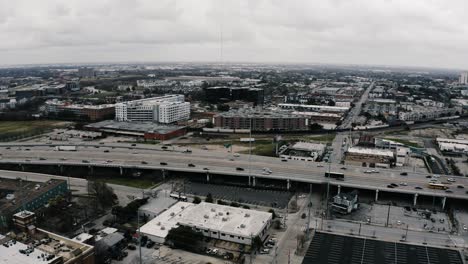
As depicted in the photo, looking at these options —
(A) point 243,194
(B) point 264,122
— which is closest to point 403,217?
(A) point 243,194

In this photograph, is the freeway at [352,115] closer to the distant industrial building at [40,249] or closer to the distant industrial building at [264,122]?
the distant industrial building at [264,122]

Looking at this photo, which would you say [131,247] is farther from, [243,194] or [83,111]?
[83,111]

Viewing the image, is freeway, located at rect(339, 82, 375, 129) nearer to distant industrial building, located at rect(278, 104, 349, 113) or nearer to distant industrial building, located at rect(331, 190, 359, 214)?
distant industrial building, located at rect(278, 104, 349, 113)

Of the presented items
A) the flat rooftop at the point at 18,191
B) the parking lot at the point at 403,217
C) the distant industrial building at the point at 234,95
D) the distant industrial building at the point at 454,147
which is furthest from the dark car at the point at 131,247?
the distant industrial building at the point at 234,95

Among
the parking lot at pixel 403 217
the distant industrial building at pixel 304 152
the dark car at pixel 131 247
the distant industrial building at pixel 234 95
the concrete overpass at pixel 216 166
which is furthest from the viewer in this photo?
the distant industrial building at pixel 234 95

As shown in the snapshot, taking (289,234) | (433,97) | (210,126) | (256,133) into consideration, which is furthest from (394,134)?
(433,97)
